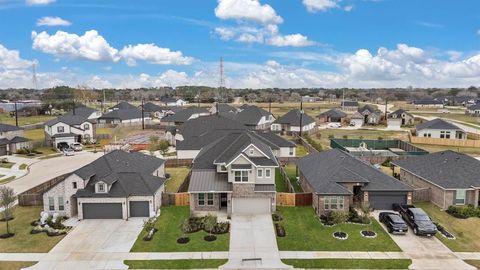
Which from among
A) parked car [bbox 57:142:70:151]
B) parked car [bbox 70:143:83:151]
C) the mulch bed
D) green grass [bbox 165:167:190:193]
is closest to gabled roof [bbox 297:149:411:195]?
the mulch bed

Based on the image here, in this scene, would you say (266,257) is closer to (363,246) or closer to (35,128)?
(363,246)

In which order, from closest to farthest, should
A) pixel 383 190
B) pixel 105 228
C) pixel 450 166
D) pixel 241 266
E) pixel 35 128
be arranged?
pixel 241 266 < pixel 105 228 < pixel 383 190 < pixel 450 166 < pixel 35 128

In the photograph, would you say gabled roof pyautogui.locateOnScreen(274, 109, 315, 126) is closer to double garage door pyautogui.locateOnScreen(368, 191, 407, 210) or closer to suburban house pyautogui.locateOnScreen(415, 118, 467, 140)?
suburban house pyautogui.locateOnScreen(415, 118, 467, 140)

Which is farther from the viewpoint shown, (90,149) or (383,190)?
(90,149)

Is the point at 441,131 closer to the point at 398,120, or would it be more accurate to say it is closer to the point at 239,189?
the point at 398,120

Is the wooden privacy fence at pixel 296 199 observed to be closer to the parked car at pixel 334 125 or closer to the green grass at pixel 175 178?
the green grass at pixel 175 178

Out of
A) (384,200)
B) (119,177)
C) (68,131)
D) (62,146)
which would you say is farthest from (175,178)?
(68,131)

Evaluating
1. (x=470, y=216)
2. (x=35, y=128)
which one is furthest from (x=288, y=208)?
(x=35, y=128)
